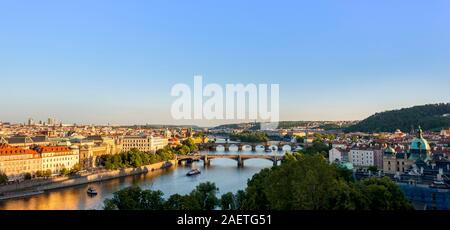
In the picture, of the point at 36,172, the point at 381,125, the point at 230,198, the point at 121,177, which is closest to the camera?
the point at 230,198

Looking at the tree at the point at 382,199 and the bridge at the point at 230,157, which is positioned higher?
the tree at the point at 382,199

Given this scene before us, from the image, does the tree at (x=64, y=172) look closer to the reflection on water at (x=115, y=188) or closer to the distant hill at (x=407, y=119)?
the reflection on water at (x=115, y=188)

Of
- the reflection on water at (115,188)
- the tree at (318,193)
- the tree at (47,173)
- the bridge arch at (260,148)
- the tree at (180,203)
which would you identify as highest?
the tree at (318,193)

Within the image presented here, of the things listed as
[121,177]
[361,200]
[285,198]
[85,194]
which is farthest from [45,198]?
[361,200]

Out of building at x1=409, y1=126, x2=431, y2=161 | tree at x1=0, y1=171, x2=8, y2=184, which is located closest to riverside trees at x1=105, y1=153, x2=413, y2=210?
tree at x1=0, y1=171, x2=8, y2=184

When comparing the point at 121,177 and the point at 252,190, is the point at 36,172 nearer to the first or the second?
the point at 121,177

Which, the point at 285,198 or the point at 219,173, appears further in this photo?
the point at 219,173

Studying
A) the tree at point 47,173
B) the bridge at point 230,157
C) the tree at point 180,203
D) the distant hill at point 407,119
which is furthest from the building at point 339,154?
the distant hill at point 407,119
